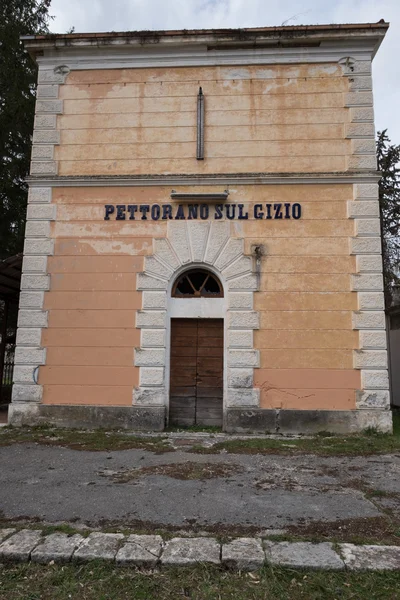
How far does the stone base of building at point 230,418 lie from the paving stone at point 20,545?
434 cm

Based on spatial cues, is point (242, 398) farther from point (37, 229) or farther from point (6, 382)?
→ point (6, 382)

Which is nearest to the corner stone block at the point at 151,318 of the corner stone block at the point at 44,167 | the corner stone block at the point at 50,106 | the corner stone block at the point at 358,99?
the corner stone block at the point at 44,167

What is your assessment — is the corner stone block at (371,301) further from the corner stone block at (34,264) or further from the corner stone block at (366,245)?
the corner stone block at (34,264)

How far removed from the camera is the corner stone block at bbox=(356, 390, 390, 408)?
763cm

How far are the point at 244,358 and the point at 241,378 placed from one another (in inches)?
14.3

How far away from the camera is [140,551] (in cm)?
312

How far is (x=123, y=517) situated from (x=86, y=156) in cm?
708

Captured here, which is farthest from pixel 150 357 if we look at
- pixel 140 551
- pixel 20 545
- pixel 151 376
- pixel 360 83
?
pixel 360 83

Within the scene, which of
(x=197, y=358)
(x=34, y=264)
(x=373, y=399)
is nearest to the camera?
(x=373, y=399)

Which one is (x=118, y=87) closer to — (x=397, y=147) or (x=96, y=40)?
(x=96, y=40)

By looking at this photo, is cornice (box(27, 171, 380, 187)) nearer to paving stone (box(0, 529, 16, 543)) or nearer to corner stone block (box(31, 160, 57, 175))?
corner stone block (box(31, 160, 57, 175))

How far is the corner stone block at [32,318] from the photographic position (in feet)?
27.1

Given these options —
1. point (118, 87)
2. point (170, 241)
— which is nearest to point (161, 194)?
point (170, 241)

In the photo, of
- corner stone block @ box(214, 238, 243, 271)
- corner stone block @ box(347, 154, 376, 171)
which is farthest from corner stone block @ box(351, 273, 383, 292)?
corner stone block @ box(214, 238, 243, 271)
